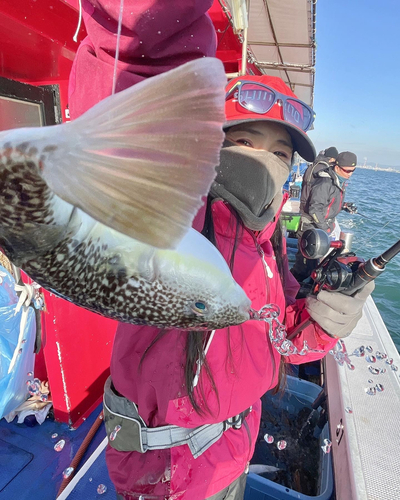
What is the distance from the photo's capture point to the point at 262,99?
1.53m

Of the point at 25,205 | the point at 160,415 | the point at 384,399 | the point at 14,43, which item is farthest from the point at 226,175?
the point at 384,399

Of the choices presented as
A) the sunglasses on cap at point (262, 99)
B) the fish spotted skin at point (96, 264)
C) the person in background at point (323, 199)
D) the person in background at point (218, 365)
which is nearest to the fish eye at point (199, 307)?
the fish spotted skin at point (96, 264)

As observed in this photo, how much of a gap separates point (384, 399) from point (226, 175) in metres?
2.49

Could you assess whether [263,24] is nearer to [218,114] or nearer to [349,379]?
[349,379]

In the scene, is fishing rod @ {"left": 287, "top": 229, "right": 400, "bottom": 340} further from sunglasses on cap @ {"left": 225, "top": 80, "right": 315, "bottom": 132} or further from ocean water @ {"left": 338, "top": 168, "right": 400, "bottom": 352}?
ocean water @ {"left": 338, "top": 168, "right": 400, "bottom": 352}

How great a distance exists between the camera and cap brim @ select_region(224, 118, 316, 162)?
1.40 meters

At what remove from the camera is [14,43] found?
6.72ft

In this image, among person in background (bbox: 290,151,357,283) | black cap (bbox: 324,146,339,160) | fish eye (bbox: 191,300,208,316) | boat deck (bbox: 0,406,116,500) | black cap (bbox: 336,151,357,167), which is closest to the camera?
fish eye (bbox: 191,300,208,316)

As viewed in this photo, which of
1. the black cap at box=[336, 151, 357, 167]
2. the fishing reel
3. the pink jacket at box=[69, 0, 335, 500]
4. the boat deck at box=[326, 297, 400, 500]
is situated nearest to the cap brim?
the pink jacket at box=[69, 0, 335, 500]

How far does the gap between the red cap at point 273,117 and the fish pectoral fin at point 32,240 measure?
973 millimetres

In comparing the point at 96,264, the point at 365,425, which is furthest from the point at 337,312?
the point at 96,264

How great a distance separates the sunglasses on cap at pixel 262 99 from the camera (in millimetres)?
1499

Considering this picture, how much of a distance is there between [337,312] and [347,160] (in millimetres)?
5842

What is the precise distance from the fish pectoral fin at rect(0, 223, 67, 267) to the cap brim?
1054 mm
